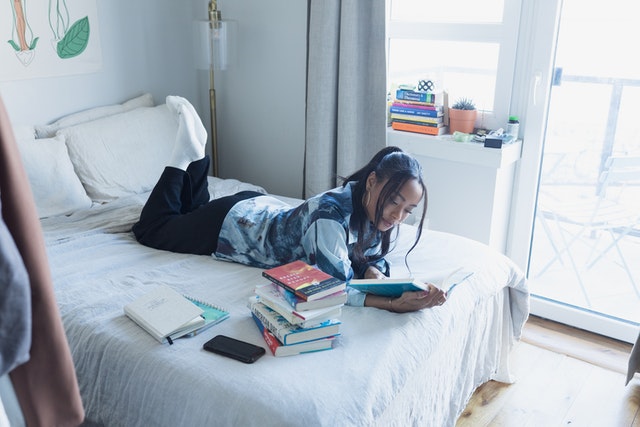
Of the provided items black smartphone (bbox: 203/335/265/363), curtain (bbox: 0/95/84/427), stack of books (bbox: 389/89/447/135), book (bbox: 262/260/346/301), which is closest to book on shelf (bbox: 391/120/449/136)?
stack of books (bbox: 389/89/447/135)

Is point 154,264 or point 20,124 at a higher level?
point 20,124

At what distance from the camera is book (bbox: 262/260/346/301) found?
1.52 m

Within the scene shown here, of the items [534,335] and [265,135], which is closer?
[534,335]

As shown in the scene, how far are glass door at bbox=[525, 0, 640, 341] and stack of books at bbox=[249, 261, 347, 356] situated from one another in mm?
1529

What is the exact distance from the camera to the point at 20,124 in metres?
2.58

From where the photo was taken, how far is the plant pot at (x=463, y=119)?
2.65m

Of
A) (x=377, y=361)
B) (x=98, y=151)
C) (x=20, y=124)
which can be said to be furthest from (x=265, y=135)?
(x=377, y=361)

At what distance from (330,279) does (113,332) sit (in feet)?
1.94

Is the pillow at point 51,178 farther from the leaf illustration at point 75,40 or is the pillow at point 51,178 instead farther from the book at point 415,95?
the book at point 415,95

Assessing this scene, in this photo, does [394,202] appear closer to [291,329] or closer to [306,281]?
[306,281]

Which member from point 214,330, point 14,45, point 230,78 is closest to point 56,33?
point 14,45

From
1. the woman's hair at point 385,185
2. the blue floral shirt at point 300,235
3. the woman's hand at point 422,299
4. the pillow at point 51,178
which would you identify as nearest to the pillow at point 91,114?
the pillow at point 51,178

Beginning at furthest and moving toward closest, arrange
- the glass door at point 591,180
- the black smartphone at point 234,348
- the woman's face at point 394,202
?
the glass door at point 591,180
the woman's face at point 394,202
the black smartphone at point 234,348

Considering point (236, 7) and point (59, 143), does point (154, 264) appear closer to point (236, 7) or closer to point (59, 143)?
point (59, 143)
